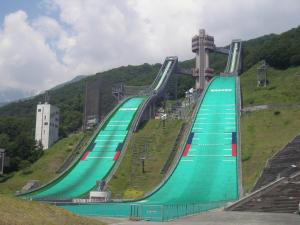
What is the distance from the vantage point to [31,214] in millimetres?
15438

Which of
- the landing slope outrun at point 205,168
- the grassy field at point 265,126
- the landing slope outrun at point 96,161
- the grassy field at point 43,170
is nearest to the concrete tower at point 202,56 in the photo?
the grassy field at point 265,126

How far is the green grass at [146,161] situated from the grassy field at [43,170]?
739cm

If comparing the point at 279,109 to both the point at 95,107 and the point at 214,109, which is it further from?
the point at 95,107

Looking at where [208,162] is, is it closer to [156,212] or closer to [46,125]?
[156,212]

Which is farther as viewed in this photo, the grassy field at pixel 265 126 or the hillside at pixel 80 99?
the hillside at pixel 80 99

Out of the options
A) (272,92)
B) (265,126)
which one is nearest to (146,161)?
(265,126)

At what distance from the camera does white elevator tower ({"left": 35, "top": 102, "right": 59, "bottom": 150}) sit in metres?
81.3

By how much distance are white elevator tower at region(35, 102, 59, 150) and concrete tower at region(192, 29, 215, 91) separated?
25706mm

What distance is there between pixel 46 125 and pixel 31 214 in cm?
6725

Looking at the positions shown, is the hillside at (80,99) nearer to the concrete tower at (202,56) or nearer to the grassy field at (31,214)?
the concrete tower at (202,56)

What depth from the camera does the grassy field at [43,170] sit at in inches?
1805

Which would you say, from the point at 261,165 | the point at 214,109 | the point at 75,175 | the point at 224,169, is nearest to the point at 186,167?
the point at 224,169

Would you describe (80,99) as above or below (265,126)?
above

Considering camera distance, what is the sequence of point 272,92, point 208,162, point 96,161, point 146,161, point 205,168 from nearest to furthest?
point 205,168, point 208,162, point 146,161, point 96,161, point 272,92
